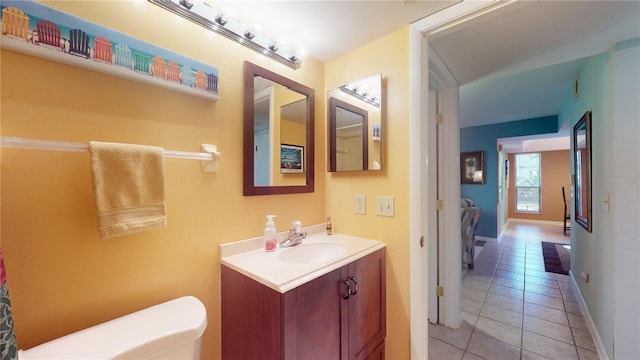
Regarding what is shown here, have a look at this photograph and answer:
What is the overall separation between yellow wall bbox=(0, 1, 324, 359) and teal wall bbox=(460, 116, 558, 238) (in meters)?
5.15

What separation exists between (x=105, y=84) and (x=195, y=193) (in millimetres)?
514

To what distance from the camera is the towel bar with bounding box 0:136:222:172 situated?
2.07 ft

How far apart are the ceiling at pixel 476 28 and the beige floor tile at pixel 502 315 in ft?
7.21

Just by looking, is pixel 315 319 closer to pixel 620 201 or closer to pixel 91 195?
pixel 91 195

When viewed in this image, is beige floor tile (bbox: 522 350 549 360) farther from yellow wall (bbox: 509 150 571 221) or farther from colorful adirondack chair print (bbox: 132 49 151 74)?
yellow wall (bbox: 509 150 571 221)

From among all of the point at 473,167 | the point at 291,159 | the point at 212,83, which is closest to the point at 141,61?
the point at 212,83

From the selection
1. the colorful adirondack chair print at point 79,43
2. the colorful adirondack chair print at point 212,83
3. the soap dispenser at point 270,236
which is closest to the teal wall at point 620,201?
the soap dispenser at point 270,236

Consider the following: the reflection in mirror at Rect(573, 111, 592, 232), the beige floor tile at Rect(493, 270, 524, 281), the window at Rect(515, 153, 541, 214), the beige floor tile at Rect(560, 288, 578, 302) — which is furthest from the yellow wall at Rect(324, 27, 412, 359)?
the window at Rect(515, 153, 541, 214)

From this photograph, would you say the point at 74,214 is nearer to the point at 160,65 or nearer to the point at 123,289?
the point at 123,289

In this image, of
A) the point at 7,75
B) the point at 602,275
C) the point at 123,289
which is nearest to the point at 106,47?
the point at 7,75

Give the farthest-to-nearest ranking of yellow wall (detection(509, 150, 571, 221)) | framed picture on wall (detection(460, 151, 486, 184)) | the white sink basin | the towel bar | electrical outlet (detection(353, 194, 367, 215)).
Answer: yellow wall (detection(509, 150, 571, 221))
framed picture on wall (detection(460, 151, 486, 184))
electrical outlet (detection(353, 194, 367, 215))
the white sink basin
the towel bar

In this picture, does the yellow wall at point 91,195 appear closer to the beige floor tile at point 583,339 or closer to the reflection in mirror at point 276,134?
the reflection in mirror at point 276,134

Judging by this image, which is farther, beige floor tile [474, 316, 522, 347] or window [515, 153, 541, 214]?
window [515, 153, 541, 214]

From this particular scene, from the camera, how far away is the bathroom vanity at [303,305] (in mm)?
876
